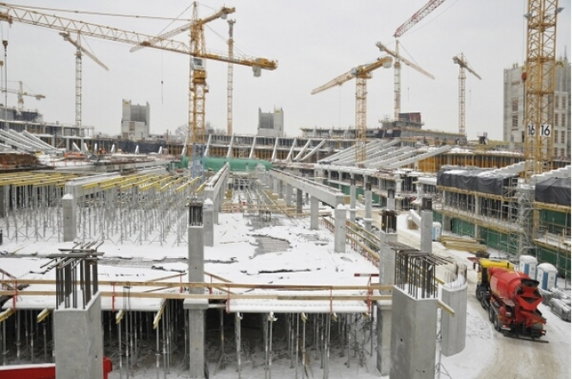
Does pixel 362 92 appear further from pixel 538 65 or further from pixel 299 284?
pixel 299 284

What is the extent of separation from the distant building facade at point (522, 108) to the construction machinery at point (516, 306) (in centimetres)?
4537

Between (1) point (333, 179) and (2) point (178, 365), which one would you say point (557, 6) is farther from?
(1) point (333, 179)

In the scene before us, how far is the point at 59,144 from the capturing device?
79312 mm

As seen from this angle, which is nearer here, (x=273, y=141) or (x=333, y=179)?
(x=333, y=179)

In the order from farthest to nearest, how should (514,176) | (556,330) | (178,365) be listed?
(514,176) < (556,330) < (178,365)

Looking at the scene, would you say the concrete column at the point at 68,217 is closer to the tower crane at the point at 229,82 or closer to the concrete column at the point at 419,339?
the concrete column at the point at 419,339

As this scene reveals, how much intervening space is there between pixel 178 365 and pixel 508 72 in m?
82.9

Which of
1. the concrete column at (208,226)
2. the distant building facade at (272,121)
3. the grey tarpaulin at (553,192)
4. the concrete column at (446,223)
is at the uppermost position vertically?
the distant building facade at (272,121)

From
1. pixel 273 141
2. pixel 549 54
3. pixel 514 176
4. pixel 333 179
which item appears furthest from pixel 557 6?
pixel 273 141

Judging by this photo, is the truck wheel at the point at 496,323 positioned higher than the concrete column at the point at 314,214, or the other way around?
the concrete column at the point at 314,214

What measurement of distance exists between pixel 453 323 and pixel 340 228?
629 cm

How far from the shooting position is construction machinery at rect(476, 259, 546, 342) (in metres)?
13.2

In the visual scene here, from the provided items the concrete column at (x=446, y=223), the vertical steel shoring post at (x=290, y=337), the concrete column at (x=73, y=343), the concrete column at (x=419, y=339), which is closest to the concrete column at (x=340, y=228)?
the vertical steel shoring post at (x=290, y=337)

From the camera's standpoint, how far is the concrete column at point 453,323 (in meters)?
12.4
